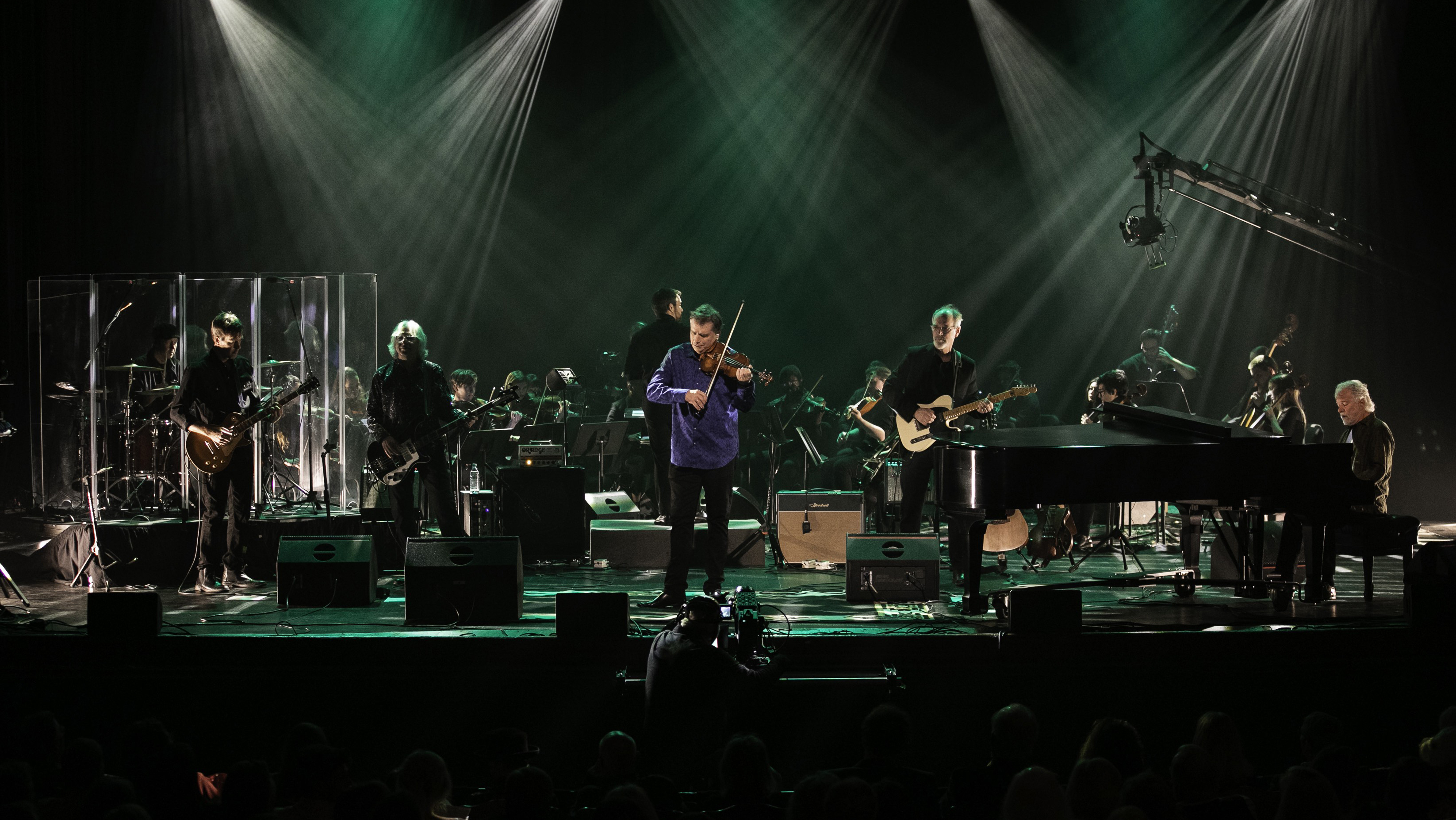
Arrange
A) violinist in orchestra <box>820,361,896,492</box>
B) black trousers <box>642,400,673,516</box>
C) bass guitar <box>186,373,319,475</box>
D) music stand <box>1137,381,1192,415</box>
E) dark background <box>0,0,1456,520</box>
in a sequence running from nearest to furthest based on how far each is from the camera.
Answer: bass guitar <box>186,373,319,475</box>
black trousers <box>642,400,673,516</box>
violinist in orchestra <box>820,361,896,492</box>
music stand <box>1137,381,1192,415</box>
dark background <box>0,0,1456,520</box>

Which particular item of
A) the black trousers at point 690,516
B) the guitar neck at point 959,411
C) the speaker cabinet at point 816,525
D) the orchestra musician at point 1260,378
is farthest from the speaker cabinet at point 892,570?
the orchestra musician at point 1260,378

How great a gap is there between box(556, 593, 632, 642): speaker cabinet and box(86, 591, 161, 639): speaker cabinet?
2.38 meters

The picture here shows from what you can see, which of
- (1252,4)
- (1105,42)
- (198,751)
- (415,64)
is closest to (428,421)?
(198,751)

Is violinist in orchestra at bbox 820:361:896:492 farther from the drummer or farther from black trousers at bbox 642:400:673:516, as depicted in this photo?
the drummer

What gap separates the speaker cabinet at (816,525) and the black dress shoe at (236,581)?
4258 mm

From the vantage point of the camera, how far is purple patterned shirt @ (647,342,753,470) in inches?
290

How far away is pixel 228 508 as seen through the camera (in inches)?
330

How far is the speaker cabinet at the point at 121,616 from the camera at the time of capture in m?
6.30

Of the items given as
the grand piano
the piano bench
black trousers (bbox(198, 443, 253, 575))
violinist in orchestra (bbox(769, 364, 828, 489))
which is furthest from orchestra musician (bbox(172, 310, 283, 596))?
the piano bench

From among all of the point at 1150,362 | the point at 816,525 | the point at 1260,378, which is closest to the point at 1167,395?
the point at 1150,362

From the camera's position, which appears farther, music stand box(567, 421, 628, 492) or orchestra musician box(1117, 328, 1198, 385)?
orchestra musician box(1117, 328, 1198, 385)

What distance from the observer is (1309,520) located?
6738 millimetres

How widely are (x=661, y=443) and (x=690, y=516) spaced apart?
7.97 feet

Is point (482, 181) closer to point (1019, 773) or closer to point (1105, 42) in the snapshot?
point (1105, 42)
